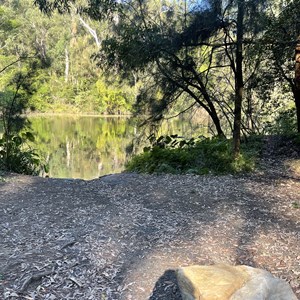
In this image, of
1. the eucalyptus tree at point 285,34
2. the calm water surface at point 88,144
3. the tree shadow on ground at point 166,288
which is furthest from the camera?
the calm water surface at point 88,144

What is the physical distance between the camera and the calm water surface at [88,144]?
11938 mm

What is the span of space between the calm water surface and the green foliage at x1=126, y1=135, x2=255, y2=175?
1322 mm

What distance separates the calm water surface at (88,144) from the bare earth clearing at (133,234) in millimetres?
4434

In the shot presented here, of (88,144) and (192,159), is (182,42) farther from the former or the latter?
(88,144)

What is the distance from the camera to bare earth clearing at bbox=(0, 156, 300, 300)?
2318 millimetres

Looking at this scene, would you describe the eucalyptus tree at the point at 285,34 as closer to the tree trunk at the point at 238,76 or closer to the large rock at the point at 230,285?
the tree trunk at the point at 238,76

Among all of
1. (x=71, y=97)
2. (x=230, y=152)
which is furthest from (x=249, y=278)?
(x=71, y=97)

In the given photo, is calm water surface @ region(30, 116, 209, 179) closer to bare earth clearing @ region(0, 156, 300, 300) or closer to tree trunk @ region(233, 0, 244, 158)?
tree trunk @ region(233, 0, 244, 158)

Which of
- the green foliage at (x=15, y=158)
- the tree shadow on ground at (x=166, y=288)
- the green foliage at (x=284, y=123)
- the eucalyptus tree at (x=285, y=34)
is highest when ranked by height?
the eucalyptus tree at (x=285, y=34)

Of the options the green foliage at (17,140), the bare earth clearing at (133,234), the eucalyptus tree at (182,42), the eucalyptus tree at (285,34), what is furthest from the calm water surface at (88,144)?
the bare earth clearing at (133,234)

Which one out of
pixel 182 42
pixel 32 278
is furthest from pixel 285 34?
pixel 32 278

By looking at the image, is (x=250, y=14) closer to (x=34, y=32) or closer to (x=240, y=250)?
(x=240, y=250)

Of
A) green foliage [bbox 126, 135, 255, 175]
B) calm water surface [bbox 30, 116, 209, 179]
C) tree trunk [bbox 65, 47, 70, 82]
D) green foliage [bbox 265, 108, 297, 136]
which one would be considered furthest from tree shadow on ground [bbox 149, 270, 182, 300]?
tree trunk [bbox 65, 47, 70, 82]

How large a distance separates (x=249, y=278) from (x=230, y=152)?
4.02m
